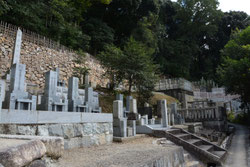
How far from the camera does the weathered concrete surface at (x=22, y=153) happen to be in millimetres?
1464

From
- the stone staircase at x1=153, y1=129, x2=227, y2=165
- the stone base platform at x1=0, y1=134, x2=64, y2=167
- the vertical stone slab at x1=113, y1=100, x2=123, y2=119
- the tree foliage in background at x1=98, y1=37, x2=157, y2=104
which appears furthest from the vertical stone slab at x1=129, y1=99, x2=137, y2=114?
the stone base platform at x1=0, y1=134, x2=64, y2=167

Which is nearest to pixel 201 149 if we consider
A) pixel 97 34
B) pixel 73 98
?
pixel 73 98

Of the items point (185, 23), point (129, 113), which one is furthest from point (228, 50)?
point (185, 23)

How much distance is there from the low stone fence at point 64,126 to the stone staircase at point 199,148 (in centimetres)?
258

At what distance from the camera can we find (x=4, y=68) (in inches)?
470

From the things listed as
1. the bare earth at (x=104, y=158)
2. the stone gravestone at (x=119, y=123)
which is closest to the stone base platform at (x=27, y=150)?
the bare earth at (x=104, y=158)

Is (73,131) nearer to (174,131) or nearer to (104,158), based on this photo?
(104,158)

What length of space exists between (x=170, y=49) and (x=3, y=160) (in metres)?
31.0

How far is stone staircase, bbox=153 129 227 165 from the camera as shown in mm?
6052

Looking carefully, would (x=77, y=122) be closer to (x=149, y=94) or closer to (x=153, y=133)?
(x=153, y=133)

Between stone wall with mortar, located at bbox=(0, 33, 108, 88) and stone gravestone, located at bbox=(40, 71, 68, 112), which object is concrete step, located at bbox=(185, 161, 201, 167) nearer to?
stone gravestone, located at bbox=(40, 71, 68, 112)

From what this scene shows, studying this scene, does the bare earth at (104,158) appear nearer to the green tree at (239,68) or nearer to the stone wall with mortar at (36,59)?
the stone wall with mortar at (36,59)

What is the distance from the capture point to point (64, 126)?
4.14m

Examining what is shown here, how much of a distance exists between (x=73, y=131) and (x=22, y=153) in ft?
8.97
